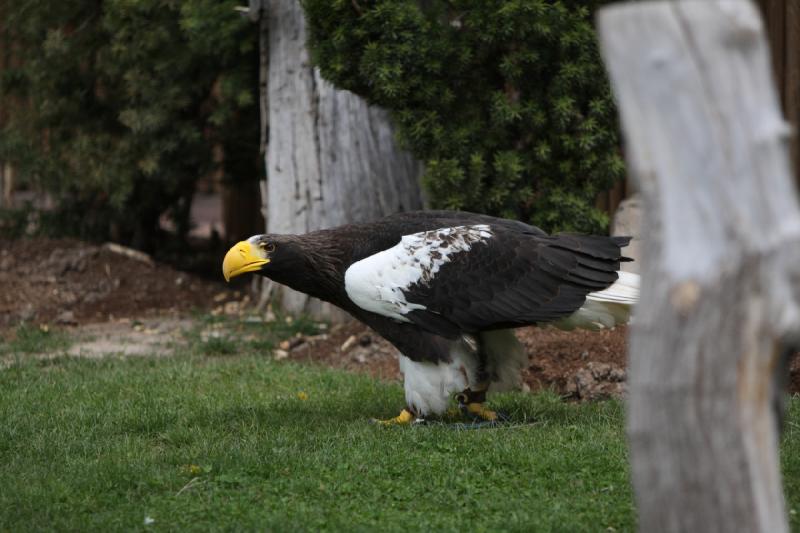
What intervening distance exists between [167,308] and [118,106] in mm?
2167

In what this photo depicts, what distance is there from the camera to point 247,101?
9.66 meters

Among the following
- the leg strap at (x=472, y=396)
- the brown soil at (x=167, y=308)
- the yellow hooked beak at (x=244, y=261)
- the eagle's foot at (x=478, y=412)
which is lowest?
the eagle's foot at (x=478, y=412)

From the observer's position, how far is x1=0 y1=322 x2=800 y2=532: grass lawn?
4410 mm

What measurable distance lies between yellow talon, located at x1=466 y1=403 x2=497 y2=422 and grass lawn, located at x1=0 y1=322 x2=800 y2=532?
15 cm

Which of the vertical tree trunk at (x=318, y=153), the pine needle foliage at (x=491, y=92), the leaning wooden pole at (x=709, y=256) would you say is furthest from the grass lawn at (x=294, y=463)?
the vertical tree trunk at (x=318, y=153)

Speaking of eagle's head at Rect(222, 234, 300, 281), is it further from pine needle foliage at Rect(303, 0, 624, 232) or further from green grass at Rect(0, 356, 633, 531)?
pine needle foliage at Rect(303, 0, 624, 232)

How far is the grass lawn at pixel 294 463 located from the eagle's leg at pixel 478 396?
0.19m

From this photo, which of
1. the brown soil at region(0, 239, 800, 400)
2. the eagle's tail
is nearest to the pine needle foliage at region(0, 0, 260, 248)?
the brown soil at region(0, 239, 800, 400)

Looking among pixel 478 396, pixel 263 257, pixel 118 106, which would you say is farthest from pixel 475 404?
pixel 118 106

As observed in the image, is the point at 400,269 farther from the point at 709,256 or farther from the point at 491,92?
the point at 709,256

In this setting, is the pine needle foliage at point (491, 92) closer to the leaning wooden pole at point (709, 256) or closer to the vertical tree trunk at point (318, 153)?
the vertical tree trunk at point (318, 153)

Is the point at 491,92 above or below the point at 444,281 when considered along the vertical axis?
above

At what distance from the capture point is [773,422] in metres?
2.77

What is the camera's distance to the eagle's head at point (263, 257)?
601 cm
